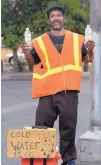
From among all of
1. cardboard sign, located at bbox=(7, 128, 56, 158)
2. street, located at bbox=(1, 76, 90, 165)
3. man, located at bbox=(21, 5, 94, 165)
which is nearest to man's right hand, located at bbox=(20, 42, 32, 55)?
man, located at bbox=(21, 5, 94, 165)

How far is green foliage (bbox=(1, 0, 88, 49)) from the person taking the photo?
101 feet

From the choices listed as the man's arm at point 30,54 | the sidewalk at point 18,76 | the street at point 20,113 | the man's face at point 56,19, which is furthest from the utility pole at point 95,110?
the sidewalk at point 18,76

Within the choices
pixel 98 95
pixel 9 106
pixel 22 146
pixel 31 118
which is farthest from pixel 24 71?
pixel 22 146

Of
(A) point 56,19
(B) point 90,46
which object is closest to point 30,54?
(A) point 56,19

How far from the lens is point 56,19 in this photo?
6156 millimetres

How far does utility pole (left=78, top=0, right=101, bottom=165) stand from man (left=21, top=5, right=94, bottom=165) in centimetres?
113

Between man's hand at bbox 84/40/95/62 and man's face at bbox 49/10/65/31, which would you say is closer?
man's hand at bbox 84/40/95/62

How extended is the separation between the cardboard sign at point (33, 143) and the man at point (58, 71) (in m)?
0.78

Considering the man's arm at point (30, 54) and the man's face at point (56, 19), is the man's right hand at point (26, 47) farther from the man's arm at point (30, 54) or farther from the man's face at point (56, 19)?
the man's face at point (56, 19)

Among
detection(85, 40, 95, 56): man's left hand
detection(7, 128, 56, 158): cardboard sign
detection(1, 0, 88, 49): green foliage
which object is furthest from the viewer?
detection(1, 0, 88, 49): green foliage

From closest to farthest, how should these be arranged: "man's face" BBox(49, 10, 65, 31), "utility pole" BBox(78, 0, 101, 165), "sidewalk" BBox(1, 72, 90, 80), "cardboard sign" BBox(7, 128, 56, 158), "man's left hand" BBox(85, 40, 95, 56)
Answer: "cardboard sign" BBox(7, 128, 56, 158) → "man's left hand" BBox(85, 40, 95, 56) → "man's face" BBox(49, 10, 65, 31) → "utility pole" BBox(78, 0, 101, 165) → "sidewalk" BBox(1, 72, 90, 80)

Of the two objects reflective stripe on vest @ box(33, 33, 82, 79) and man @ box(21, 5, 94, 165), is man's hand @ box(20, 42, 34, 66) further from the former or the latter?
reflective stripe on vest @ box(33, 33, 82, 79)

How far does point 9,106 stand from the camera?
1559 centimetres

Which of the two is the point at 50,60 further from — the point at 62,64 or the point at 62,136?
the point at 62,136
